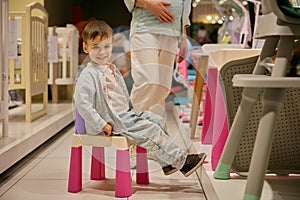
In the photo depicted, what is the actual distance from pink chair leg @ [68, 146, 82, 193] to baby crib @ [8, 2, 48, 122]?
1324 millimetres

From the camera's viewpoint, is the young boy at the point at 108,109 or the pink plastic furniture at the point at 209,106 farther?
the pink plastic furniture at the point at 209,106

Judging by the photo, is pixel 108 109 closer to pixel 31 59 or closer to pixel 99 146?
pixel 99 146

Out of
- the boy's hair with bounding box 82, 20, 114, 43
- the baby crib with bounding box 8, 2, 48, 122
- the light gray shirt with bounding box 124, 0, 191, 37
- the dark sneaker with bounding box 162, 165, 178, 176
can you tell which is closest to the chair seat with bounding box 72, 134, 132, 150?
the dark sneaker with bounding box 162, 165, 178, 176

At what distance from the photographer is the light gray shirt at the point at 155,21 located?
2133 mm

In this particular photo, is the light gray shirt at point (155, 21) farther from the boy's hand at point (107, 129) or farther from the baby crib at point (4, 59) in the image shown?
the baby crib at point (4, 59)

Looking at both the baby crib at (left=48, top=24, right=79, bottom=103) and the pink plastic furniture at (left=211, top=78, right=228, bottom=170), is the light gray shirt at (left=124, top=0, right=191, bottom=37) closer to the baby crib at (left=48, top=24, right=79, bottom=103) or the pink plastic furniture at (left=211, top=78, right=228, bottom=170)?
the pink plastic furniture at (left=211, top=78, right=228, bottom=170)

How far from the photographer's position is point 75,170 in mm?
1896

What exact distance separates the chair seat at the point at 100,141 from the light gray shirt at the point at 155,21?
0.55 metres

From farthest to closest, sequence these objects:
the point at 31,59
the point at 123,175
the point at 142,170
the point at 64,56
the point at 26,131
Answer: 1. the point at 64,56
2. the point at 31,59
3. the point at 26,131
4. the point at 142,170
5. the point at 123,175

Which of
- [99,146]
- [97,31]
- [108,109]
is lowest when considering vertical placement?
[99,146]

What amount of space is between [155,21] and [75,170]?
75cm

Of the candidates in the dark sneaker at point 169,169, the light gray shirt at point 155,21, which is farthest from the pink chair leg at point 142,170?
the light gray shirt at point 155,21

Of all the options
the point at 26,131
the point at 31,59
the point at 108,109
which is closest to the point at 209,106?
the point at 108,109

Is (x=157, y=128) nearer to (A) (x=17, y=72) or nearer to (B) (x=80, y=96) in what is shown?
(B) (x=80, y=96)
